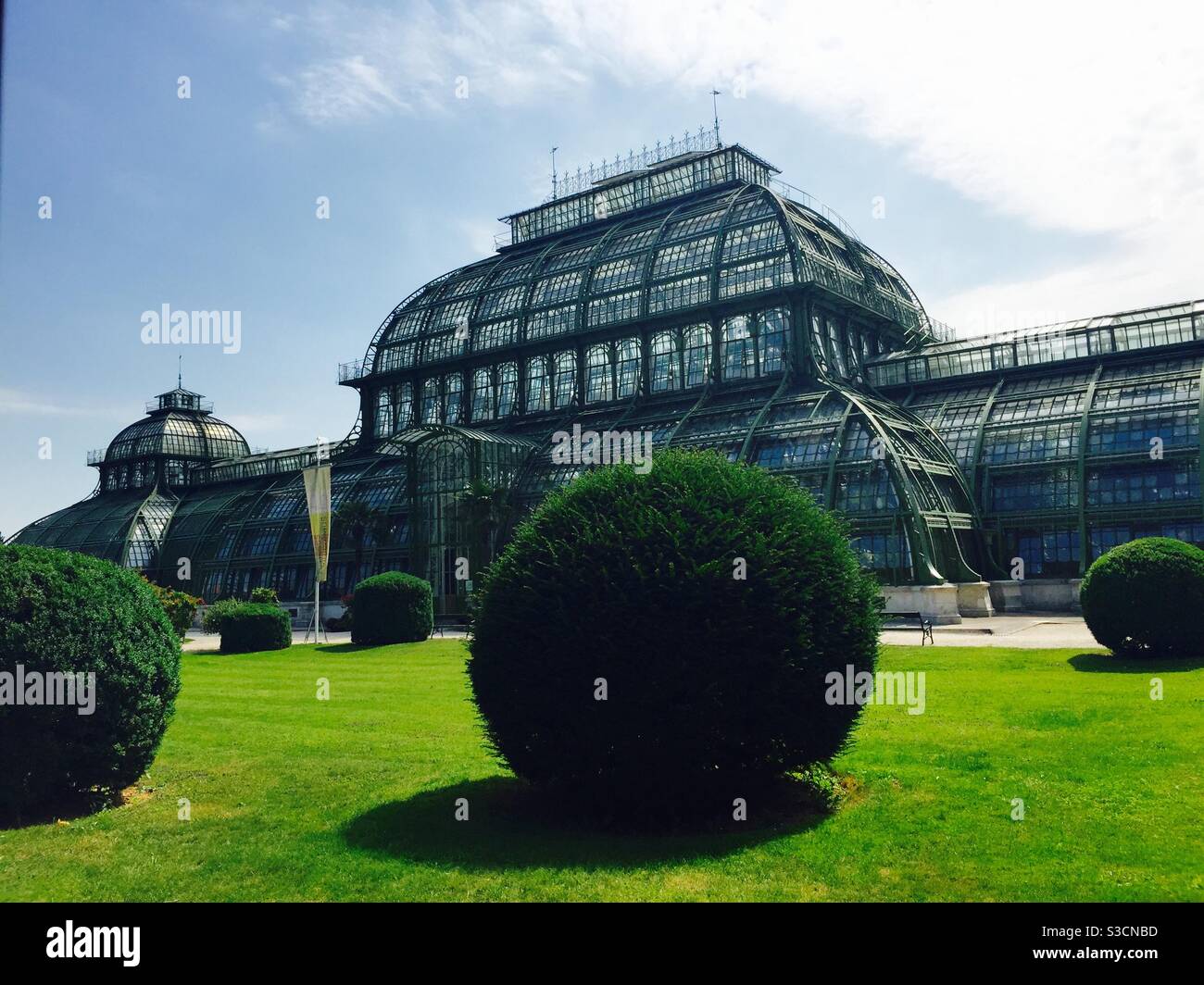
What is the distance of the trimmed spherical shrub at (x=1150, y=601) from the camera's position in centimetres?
2562

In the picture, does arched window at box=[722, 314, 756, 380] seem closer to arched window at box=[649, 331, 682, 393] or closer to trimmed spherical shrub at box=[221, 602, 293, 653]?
arched window at box=[649, 331, 682, 393]

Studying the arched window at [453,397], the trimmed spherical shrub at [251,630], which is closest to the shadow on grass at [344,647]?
the trimmed spherical shrub at [251,630]

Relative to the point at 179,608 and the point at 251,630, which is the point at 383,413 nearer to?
the point at 251,630

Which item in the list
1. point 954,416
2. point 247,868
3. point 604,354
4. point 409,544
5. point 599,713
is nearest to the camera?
point 247,868

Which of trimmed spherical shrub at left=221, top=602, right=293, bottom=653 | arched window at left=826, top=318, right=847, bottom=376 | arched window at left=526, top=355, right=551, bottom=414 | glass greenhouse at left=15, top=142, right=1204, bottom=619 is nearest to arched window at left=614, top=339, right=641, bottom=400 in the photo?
glass greenhouse at left=15, top=142, right=1204, bottom=619

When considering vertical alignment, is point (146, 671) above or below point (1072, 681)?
above

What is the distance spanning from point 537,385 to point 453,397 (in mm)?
8927

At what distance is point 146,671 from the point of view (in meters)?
13.3

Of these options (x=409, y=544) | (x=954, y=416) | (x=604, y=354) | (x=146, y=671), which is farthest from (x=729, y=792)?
(x=604, y=354)

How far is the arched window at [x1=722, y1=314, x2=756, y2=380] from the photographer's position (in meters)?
61.3

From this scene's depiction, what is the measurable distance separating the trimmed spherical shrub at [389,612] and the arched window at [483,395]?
98.7 ft

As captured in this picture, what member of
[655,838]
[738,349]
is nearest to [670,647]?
[655,838]

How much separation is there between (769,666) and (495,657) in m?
3.43

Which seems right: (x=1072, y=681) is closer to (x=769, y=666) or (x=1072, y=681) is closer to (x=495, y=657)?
(x=769, y=666)
